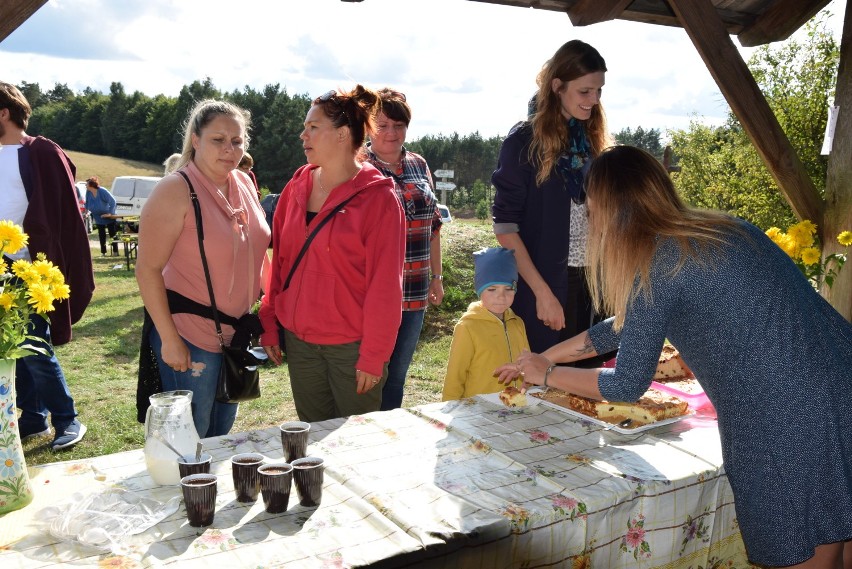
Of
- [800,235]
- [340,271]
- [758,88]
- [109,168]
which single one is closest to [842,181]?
[758,88]

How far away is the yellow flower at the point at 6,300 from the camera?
1.46 m

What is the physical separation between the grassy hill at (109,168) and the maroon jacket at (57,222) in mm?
34092

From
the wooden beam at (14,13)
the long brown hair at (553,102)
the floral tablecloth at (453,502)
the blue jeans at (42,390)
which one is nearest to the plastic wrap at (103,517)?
the floral tablecloth at (453,502)

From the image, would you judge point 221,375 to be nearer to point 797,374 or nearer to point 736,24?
point 797,374

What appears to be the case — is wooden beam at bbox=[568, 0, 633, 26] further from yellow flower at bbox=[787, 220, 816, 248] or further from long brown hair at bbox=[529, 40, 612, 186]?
yellow flower at bbox=[787, 220, 816, 248]

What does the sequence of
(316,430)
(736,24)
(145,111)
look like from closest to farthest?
(316,430), (736,24), (145,111)

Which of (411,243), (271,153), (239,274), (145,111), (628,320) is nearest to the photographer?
(628,320)

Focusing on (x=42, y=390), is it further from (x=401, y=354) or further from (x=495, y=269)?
(x=495, y=269)

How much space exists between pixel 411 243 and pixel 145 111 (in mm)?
47903

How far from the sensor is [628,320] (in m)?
1.71

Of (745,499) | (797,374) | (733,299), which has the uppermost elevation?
(733,299)

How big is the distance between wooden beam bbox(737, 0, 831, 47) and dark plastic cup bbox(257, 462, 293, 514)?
148 inches

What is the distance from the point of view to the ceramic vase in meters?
1.42

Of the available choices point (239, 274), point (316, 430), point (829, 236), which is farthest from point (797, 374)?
point (829, 236)
